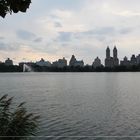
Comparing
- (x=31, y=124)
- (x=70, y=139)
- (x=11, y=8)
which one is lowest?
(x=70, y=139)

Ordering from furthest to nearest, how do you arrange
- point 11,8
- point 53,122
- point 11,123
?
point 53,122
point 11,123
point 11,8

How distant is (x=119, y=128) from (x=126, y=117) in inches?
269

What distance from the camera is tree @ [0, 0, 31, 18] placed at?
736 cm

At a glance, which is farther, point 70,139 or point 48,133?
point 48,133

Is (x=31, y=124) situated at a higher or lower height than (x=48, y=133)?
higher

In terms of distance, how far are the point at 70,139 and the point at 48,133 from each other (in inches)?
104

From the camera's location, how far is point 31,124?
16.5 m

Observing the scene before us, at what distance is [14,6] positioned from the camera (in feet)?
24.4

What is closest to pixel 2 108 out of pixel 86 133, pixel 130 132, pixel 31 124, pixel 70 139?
pixel 31 124

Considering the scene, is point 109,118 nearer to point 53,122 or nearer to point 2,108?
point 53,122

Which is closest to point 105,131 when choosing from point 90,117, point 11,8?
point 90,117

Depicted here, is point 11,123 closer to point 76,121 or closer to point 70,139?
point 70,139

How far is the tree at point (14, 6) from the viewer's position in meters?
7.36

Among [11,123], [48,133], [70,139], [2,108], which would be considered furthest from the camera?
[48,133]
